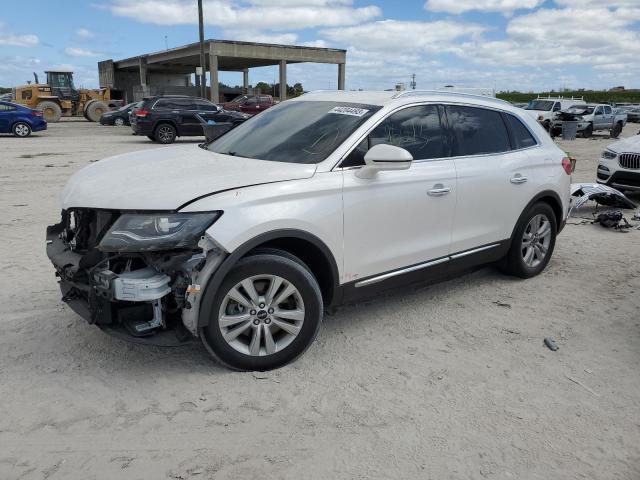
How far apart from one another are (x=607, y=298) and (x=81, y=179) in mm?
4513

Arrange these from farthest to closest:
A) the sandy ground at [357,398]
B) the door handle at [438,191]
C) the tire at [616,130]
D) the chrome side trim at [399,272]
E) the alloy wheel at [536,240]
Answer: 1. the tire at [616,130]
2. the alloy wheel at [536,240]
3. the door handle at [438,191]
4. the chrome side trim at [399,272]
5. the sandy ground at [357,398]

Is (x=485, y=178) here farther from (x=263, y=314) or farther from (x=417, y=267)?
(x=263, y=314)

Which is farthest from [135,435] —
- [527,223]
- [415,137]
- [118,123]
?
[118,123]

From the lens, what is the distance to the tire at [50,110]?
96.0 ft

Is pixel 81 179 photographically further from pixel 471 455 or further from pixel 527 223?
pixel 527 223

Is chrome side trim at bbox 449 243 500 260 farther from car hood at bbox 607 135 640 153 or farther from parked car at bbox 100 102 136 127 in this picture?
parked car at bbox 100 102 136 127

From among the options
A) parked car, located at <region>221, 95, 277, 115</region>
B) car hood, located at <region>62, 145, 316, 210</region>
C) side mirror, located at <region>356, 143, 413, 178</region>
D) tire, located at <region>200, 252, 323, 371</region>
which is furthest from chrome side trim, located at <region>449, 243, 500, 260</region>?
parked car, located at <region>221, 95, 277, 115</region>

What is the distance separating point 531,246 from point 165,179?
12.0ft

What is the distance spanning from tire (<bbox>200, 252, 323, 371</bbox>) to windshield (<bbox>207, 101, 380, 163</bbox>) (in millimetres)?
839

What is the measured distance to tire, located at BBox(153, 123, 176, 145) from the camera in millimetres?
19000

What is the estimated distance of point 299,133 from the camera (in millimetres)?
4043

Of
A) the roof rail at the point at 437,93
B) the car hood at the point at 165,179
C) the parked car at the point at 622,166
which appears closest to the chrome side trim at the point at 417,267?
the car hood at the point at 165,179

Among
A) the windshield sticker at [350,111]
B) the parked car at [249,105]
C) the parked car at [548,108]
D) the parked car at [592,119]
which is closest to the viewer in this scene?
the windshield sticker at [350,111]

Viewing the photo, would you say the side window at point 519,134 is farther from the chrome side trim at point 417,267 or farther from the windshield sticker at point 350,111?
the windshield sticker at point 350,111
